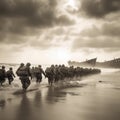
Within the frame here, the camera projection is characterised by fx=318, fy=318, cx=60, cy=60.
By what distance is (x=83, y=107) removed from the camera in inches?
523

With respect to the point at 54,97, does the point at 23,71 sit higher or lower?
higher

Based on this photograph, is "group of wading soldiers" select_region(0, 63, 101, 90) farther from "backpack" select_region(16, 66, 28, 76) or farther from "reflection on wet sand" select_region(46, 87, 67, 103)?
"reflection on wet sand" select_region(46, 87, 67, 103)

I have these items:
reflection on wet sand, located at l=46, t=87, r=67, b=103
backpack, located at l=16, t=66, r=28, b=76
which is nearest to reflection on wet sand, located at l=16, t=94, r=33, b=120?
reflection on wet sand, located at l=46, t=87, r=67, b=103

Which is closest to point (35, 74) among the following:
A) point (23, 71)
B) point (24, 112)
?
point (23, 71)

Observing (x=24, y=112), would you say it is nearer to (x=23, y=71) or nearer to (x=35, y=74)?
(x=23, y=71)

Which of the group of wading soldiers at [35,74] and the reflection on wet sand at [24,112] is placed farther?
the group of wading soldiers at [35,74]

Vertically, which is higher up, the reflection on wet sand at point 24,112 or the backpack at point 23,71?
the backpack at point 23,71

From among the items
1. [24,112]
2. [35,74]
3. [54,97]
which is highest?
[35,74]

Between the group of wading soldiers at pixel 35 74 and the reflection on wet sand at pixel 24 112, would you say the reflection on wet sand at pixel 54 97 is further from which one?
the reflection on wet sand at pixel 24 112

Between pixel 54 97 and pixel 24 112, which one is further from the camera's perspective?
pixel 54 97

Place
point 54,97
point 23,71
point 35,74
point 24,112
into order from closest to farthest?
point 24,112 → point 54,97 → point 23,71 → point 35,74

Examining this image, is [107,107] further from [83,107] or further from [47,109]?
[47,109]

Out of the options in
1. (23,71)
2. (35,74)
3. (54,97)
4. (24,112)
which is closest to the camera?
(24,112)

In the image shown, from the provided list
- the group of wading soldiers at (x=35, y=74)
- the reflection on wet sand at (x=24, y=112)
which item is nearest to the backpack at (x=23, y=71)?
the group of wading soldiers at (x=35, y=74)
